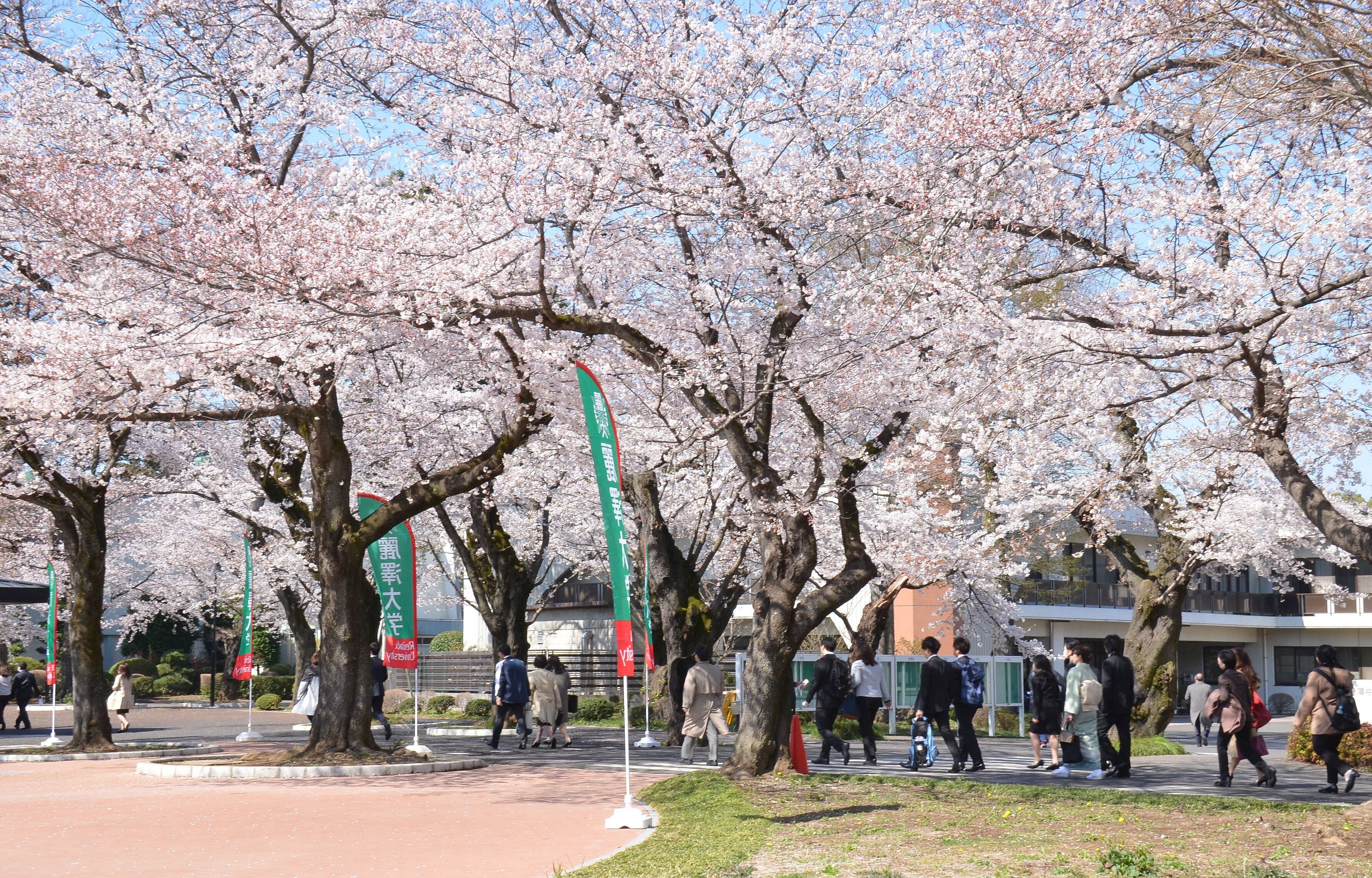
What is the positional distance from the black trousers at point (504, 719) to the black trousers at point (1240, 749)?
410 inches

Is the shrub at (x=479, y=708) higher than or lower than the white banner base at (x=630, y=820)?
lower

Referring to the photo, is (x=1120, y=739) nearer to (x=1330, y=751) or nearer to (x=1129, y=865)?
(x=1330, y=751)

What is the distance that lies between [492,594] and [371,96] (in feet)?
38.6

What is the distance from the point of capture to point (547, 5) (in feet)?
43.7

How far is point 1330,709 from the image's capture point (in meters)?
11.8

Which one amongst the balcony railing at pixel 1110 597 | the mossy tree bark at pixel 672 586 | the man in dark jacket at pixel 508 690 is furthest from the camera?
the balcony railing at pixel 1110 597

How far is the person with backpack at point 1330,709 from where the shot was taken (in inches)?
464

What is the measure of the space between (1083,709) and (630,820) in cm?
613

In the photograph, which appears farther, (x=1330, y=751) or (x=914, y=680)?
(x=914, y=680)

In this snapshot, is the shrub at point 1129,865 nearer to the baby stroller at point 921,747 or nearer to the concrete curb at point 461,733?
the baby stroller at point 921,747

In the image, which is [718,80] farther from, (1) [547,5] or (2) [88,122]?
(2) [88,122]

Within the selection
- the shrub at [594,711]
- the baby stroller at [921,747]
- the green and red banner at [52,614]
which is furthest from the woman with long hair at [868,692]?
the green and red banner at [52,614]

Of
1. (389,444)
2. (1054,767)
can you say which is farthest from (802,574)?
(389,444)

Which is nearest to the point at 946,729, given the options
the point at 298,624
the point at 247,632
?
the point at 247,632
